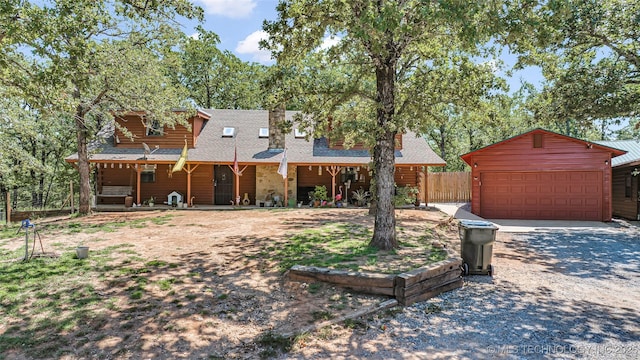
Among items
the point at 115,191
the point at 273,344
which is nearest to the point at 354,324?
the point at 273,344

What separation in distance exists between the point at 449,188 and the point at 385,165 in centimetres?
1700

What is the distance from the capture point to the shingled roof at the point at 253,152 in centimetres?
1664

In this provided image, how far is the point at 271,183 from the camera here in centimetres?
1806

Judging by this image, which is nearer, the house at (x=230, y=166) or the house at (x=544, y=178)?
the house at (x=544, y=178)

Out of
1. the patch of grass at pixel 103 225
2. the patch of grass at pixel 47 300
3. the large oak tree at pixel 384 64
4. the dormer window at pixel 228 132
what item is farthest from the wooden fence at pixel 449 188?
the patch of grass at pixel 47 300

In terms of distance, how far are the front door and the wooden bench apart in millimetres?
3933

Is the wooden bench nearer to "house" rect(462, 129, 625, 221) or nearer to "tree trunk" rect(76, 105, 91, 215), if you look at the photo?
"tree trunk" rect(76, 105, 91, 215)

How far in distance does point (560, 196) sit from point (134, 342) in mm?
15648

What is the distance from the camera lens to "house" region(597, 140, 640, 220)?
49.6 ft

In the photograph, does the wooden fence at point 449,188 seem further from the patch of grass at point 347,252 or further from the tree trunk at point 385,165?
the tree trunk at point 385,165

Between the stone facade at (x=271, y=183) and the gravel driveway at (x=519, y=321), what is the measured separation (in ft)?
38.1

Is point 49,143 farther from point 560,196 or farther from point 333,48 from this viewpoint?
point 560,196

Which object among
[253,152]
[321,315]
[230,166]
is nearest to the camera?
[321,315]

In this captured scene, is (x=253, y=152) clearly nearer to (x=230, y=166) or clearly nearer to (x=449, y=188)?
(x=230, y=166)
